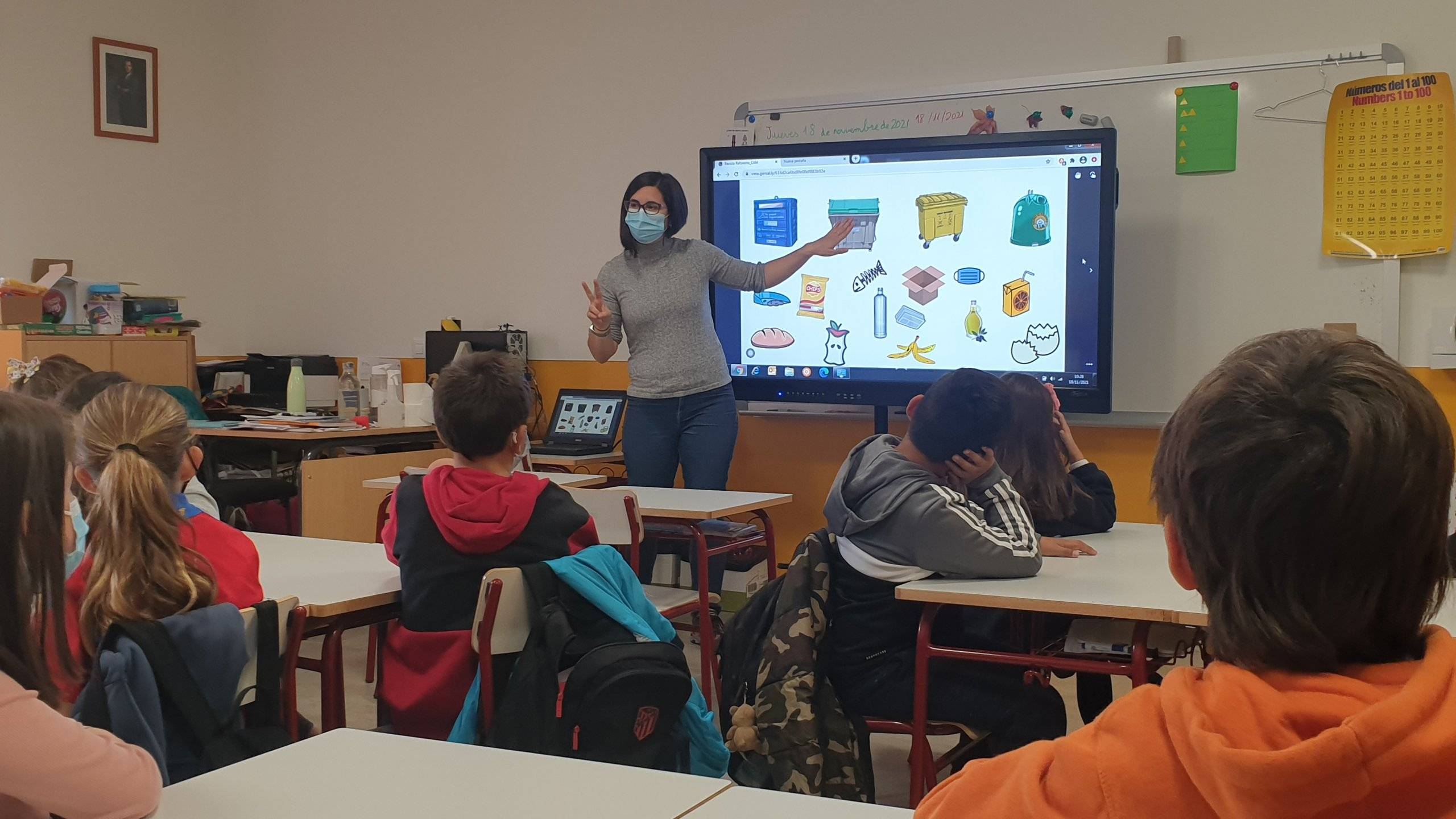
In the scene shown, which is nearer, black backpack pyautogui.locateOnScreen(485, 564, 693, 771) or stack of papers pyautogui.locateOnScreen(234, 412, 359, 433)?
black backpack pyautogui.locateOnScreen(485, 564, 693, 771)

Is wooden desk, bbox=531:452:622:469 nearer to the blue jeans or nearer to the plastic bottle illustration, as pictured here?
the blue jeans

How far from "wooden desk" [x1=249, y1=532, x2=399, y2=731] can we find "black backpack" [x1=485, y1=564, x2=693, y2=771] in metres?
0.35

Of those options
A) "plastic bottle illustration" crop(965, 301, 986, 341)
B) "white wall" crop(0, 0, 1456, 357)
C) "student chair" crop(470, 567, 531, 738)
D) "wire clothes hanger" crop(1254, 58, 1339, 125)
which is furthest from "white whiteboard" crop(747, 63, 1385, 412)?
"student chair" crop(470, 567, 531, 738)

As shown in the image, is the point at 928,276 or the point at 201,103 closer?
the point at 928,276

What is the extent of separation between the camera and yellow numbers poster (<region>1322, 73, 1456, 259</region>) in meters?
3.80

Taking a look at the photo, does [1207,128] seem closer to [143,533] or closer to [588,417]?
[588,417]

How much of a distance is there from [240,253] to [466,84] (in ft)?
5.88

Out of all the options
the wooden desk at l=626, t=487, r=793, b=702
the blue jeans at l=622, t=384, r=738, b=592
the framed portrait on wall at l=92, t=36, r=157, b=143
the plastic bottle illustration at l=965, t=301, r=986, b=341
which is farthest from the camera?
the framed portrait on wall at l=92, t=36, r=157, b=143

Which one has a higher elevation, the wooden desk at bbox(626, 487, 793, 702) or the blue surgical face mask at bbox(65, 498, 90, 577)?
the blue surgical face mask at bbox(65, 498, 90, 577)

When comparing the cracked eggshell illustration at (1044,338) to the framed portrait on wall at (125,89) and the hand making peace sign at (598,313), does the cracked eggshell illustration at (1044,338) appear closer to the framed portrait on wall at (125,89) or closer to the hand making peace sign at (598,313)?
the hand making peace sign at (598,313)

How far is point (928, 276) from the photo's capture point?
443 cm

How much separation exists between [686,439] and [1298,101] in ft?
7.82

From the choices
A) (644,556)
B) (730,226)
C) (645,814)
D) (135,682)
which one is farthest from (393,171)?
(645,814)

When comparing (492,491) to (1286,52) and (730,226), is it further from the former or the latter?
(1286,52)
